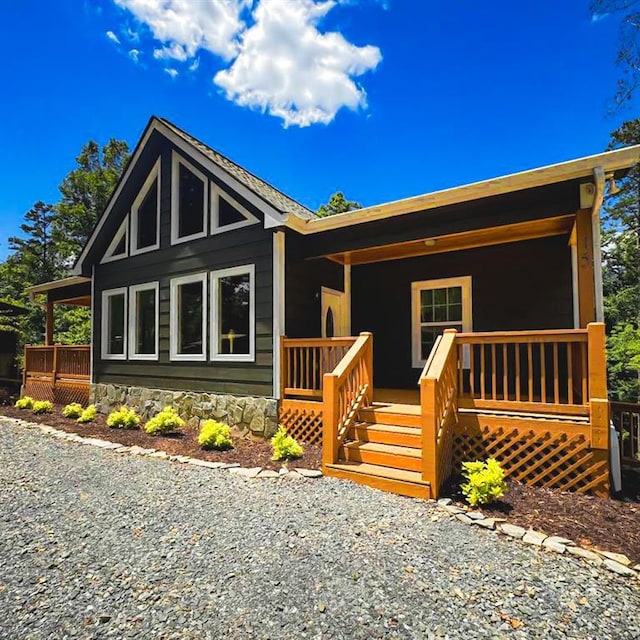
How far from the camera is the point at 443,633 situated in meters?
2.08

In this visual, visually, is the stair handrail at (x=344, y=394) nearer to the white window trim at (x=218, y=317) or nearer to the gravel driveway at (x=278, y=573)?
the gravel driveway at (x=278, y=573)

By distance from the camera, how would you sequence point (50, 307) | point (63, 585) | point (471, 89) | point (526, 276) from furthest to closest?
point (50, 307) < point (471, 89) < point (526, 276) < point (63, 585)

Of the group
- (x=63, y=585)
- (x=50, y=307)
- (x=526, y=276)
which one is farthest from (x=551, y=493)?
(x=50, y=307)

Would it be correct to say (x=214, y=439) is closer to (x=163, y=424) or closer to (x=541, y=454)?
(x=163, y=424)

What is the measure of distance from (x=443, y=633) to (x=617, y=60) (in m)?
9.56

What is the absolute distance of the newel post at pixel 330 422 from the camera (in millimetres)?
4812

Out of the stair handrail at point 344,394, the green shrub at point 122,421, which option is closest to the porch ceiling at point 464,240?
the stair handrail at point 344,394

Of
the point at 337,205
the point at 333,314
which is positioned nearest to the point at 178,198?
the point at 333,314

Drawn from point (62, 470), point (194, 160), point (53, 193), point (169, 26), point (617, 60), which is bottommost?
point (62, 470)

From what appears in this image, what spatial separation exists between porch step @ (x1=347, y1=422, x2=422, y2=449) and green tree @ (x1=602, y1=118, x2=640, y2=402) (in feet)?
40.3

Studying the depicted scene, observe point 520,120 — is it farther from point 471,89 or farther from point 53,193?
point 53,193

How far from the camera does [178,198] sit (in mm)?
8469

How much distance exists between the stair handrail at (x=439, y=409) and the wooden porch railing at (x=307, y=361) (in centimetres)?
146

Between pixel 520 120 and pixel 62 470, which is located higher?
pixel 520 120
